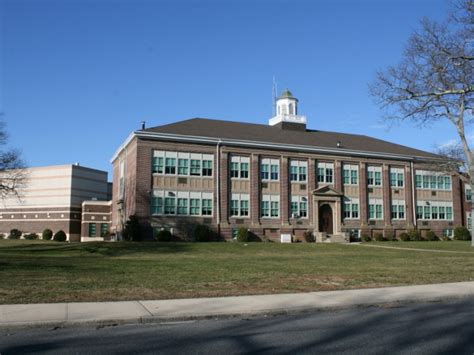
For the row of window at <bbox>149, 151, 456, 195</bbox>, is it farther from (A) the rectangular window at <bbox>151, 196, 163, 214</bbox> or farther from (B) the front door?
(B) the front door

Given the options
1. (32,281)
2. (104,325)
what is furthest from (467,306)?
(32,281)

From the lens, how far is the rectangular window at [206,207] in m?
42.7

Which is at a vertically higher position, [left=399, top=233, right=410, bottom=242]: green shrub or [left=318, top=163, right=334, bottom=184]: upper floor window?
[left=318, top=163, right=334, bottom=184]: upper floor window

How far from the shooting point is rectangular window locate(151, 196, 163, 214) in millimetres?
41031

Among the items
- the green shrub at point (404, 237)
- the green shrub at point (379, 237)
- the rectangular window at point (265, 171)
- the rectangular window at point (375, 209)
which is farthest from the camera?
the rectangular window at point (375, 209)

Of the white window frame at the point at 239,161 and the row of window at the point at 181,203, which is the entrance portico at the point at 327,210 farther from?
the row of window at the point at 181,203

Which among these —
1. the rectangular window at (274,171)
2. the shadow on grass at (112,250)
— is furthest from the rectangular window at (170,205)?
the rectangular window at (274,171)

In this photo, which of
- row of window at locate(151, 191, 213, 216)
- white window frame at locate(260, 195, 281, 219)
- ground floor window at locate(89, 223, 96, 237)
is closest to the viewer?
row of window at locate(151, 191, 213, 216)

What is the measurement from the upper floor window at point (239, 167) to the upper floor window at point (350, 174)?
10230 mm

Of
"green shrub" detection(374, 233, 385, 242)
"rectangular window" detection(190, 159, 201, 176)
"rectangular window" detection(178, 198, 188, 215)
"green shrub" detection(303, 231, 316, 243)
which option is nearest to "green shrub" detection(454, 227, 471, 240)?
"green shrub" detection(374, 233, 385, 242)

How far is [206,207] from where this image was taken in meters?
42.8

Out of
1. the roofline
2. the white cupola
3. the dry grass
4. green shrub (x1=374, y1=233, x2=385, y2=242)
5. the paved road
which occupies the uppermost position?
the white cupola

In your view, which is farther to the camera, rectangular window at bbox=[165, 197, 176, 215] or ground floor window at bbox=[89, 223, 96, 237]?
ground floor window at bbox=[89, 223, 96, 237]

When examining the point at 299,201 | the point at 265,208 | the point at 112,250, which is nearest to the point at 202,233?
the point at 265,208
